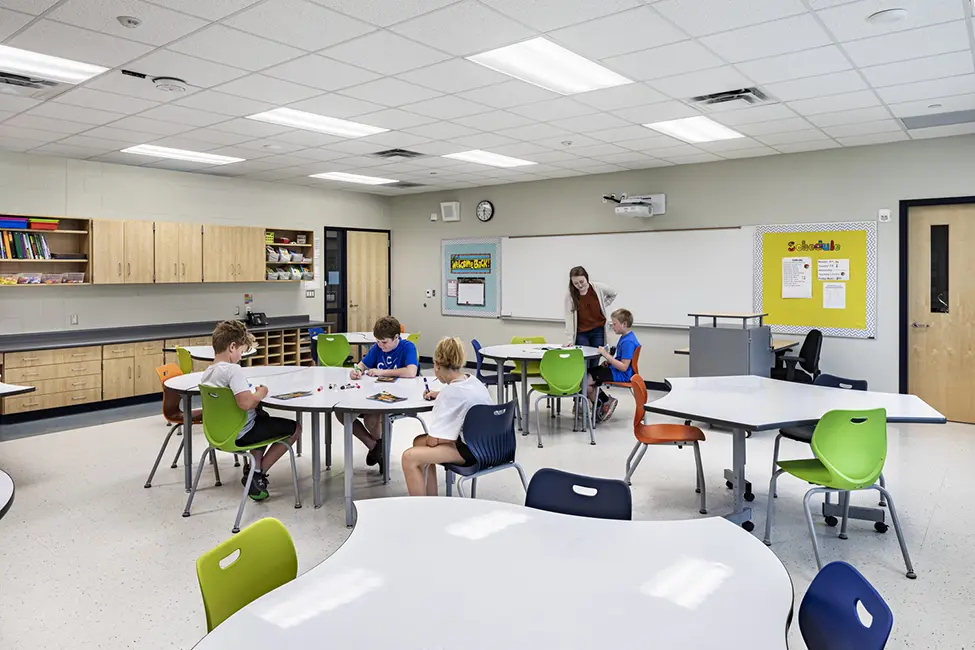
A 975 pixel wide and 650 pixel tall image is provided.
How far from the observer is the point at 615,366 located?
593cm

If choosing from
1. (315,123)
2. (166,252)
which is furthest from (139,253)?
(315,123)

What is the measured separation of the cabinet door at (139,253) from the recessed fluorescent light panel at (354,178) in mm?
2199

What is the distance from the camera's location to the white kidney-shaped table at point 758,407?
341cm

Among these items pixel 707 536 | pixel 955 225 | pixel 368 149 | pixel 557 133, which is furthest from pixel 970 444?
pixel 368 149

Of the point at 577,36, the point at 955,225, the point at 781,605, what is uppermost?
the point at 577,36

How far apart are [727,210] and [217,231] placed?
21.0 feet

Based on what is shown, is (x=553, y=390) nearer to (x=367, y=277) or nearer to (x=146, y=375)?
(x=146, y=375)

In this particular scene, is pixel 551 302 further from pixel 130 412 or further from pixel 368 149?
pixel 130 412

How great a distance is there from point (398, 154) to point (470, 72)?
3.10 m

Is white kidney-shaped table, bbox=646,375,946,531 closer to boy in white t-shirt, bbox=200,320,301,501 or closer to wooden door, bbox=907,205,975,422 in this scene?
boy in white t-shirt, bbox=200,320,301,501

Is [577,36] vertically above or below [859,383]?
above

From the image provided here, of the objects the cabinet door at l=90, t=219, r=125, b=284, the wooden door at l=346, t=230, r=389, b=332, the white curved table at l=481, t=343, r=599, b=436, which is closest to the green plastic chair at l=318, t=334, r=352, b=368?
the white curved table at l=481, t=343, r=599, b=436

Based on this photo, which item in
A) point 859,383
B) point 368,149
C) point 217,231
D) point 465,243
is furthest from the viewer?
point 465,243

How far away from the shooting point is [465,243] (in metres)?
10.3
